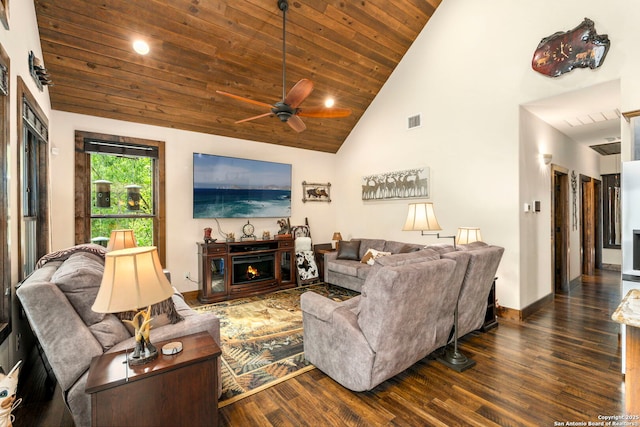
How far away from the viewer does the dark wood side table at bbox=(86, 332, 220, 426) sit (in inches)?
55.5

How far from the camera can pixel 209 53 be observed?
3.95 metres

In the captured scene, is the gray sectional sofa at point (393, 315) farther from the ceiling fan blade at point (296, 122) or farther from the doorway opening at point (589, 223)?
the doorway opening at point (589, 223)

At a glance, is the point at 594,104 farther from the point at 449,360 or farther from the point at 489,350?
the point at 449,360

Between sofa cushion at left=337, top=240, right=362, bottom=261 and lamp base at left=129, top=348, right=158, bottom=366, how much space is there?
4.31 m

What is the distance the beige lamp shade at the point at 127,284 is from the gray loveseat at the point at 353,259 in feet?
12.6

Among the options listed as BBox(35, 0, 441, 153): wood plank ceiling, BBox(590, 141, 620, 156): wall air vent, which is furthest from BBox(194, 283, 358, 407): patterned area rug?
BBox(590, 141, 620, 156): wall air vent

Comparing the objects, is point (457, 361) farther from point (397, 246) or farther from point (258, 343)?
point (397, 246)

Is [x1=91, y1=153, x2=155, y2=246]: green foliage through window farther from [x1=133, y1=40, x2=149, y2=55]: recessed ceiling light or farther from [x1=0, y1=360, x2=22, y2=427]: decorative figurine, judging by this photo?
[x1=0, y1=360, x2=22, y2=427]: decorative figurine

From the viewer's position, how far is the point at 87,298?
1794 millimetres

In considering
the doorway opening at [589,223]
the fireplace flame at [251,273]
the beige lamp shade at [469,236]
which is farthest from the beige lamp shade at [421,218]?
the doorway opening at [589,223]

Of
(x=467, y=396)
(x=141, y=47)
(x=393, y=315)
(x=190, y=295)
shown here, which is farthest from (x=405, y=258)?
(x=190, y=295)

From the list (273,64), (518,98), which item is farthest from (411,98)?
(273,64)

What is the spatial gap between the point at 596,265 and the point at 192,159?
8.81 meters

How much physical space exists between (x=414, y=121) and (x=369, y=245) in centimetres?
235
